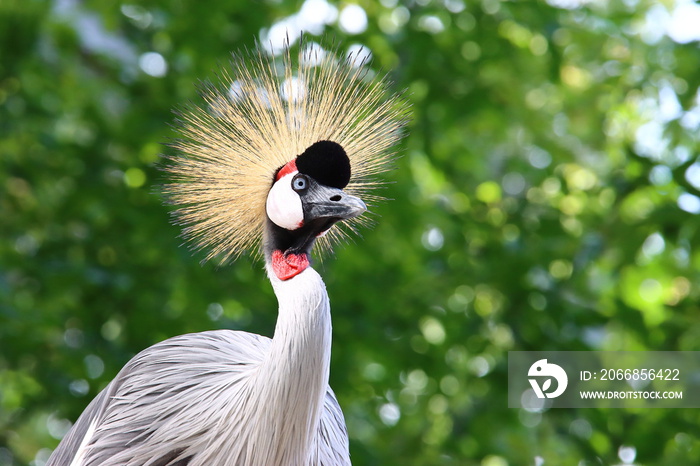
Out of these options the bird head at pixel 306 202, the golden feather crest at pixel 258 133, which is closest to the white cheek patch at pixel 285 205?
the bird head at pixel 306 202

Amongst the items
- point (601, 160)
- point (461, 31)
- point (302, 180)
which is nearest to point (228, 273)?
point (461, 31)

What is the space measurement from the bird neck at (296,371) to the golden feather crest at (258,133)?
1.36ft

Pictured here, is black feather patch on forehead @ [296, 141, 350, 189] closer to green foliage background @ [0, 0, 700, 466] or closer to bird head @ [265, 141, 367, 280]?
bird head @ [265, 141, 367, 280]

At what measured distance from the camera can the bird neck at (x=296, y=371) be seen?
208 cm

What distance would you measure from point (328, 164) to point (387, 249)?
2.92 meters

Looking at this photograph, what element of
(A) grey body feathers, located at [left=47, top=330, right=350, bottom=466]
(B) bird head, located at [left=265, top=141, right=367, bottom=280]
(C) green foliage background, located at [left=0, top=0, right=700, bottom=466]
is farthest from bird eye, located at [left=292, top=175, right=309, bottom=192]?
(C) green foliage background, located at [left=0, top=0, right=700, bottom=466]

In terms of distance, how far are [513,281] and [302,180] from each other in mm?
2482

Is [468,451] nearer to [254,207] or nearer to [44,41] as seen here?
[254,207]

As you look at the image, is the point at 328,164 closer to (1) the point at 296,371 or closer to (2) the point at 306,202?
(2) the point at 306,202

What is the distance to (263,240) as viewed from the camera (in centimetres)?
242

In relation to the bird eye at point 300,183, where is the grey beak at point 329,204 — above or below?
below

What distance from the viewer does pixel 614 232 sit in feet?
14.4

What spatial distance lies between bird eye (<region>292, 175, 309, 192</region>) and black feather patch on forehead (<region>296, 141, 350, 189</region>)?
19 mm

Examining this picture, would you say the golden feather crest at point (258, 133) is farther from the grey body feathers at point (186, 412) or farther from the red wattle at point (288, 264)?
the grey body feathers at point (186, 412)
